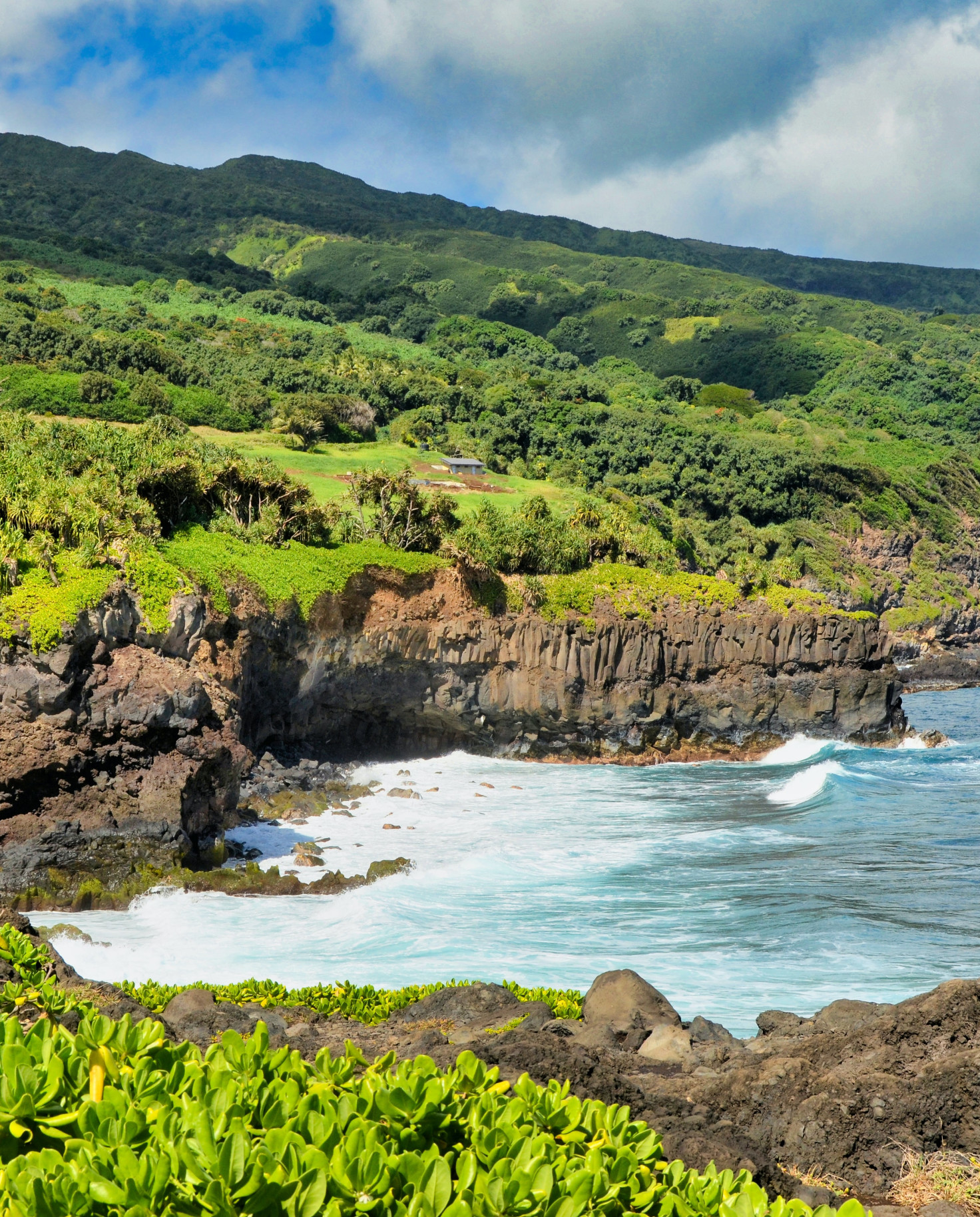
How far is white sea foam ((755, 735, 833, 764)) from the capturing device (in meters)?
37.4

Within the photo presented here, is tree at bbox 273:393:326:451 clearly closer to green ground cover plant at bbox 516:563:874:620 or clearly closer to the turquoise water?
green ground cover plant at bbox 516:563:874:620

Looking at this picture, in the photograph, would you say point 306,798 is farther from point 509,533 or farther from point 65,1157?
point 65,1157

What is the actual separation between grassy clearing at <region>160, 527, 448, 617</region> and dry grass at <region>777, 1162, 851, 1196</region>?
20566mm

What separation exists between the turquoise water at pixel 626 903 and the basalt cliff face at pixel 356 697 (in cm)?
219

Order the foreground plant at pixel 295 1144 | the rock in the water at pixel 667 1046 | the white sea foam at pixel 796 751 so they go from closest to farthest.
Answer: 1. the foreground plant at pixel 295 1144
2. the rock in the water at pixel 667 1046
3. the white sea foam at pixel 796 751

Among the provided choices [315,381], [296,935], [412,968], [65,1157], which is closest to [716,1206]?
[65,1157]

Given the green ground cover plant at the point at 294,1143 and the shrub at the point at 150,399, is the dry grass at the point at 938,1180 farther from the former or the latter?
the shrub at the point at 150,399

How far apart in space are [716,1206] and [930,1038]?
20.2ft

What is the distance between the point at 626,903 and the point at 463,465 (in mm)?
38647

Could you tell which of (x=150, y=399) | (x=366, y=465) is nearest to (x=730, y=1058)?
(x=366, y=465)

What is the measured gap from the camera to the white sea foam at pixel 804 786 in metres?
29.4

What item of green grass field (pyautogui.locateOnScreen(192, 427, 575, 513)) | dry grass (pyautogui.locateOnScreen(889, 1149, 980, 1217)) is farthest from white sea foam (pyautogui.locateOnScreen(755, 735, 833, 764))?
dry grass (pyautogui.locateOnScreen(889, 1149, 980, 1217))

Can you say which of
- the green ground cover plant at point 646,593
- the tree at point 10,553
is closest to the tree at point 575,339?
the green ground cover plant at point 646,593

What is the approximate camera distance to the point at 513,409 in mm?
72188
